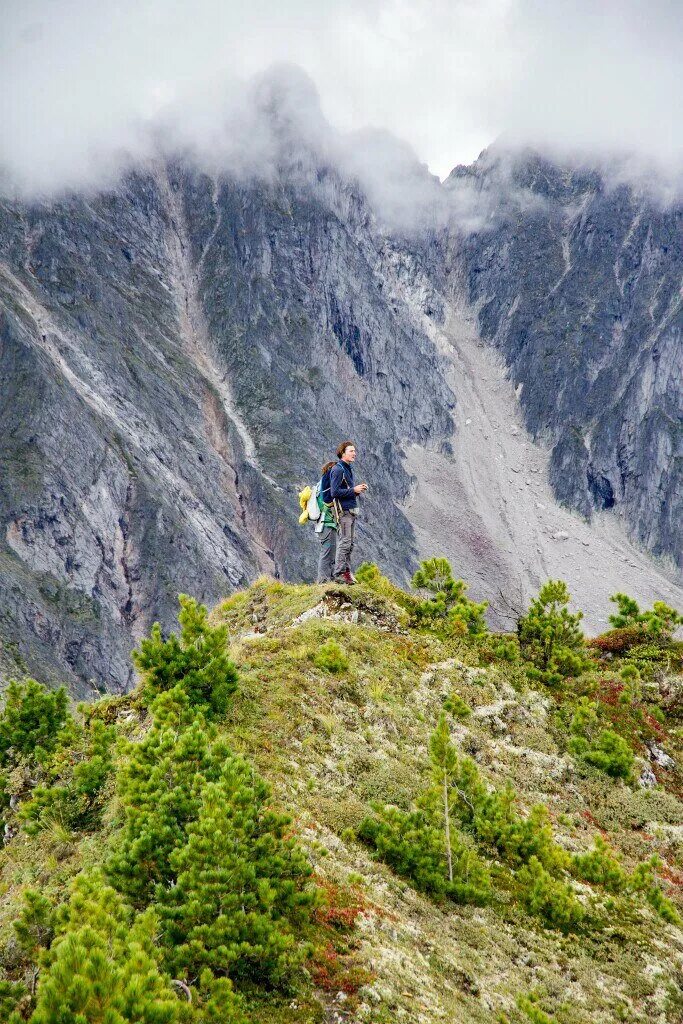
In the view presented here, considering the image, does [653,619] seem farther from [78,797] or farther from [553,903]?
[78,797]

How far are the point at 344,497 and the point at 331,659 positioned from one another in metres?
5.16

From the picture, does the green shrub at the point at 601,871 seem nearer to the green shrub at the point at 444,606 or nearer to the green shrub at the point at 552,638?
the green shrub at the point at 552,638

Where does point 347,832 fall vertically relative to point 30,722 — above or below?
above

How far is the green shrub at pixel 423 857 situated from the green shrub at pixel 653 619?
890cm

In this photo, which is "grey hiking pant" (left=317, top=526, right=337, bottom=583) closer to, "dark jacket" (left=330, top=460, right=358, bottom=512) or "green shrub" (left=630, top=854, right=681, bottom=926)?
"dark jacket" (left=330, top=460, right=358, bottom=512)

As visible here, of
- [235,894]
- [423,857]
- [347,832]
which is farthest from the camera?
[347,832]

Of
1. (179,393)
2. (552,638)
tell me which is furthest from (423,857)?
(179,393)

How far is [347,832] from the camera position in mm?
9070

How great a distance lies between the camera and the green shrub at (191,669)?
1034cm

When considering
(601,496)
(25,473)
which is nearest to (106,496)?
(25,473)

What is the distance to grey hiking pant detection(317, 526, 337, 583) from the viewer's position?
18312 millimetres

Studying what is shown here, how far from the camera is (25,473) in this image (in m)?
93.7

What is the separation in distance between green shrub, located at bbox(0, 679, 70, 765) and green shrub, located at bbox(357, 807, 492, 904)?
4638 mm

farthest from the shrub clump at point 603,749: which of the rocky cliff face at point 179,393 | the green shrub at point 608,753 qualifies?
the rocky cliff face at point 179,393
